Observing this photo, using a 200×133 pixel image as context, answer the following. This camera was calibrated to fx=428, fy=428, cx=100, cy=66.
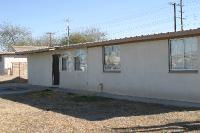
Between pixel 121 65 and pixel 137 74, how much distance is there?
1.50 m

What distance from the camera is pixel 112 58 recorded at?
2233cm

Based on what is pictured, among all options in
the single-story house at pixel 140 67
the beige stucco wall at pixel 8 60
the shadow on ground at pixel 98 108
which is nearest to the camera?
the shadow on ground at pixel 98 108

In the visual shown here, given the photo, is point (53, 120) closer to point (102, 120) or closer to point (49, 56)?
point (102, 120)

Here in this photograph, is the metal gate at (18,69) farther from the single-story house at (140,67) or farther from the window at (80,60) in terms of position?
the window at (80,60)

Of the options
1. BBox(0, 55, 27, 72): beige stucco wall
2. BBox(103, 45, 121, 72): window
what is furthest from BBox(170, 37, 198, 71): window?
BBox(0, 55, 27, 72): beige stucco wall

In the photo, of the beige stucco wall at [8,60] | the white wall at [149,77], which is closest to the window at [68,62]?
the white wall at [149,77]

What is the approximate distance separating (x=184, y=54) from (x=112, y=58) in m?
5.61

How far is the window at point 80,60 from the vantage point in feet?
82.9

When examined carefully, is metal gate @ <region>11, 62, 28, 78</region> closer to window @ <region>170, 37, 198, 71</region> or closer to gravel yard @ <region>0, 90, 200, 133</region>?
gravel yard @ <region>0, 90, 200, 133</region>

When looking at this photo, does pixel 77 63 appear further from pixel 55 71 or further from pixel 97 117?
pixel 97 117

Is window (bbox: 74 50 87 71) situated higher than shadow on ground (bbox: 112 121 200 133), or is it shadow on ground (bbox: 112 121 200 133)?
window (bbox: 74 50 87 71)

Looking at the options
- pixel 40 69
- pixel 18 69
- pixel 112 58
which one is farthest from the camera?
pixel 18 69

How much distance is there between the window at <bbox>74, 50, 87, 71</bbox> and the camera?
25.3 meters

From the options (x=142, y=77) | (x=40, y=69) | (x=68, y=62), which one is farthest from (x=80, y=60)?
(x=40, y=69)
